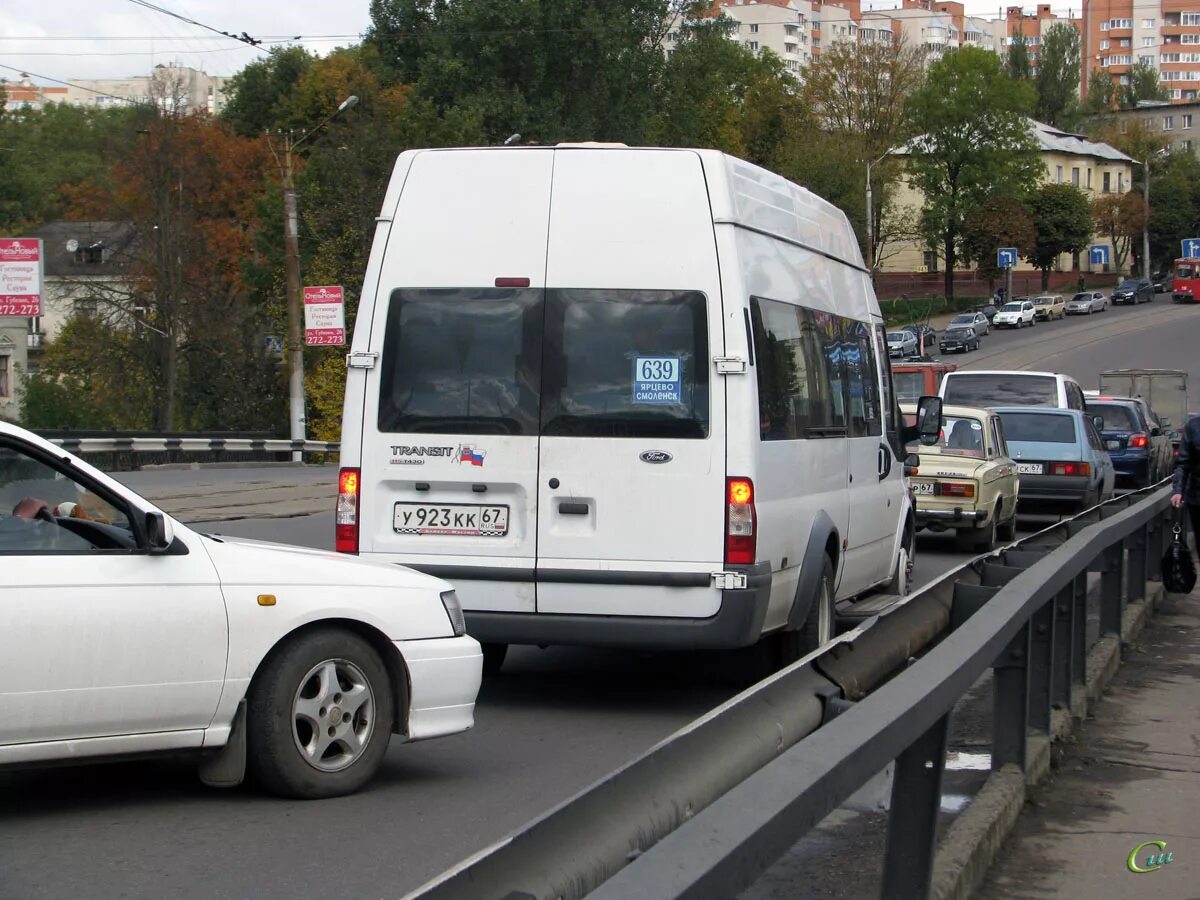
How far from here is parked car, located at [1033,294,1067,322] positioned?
92.8 m

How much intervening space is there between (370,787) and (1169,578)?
763 cm

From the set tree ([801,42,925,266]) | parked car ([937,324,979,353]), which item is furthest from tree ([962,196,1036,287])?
parked car ([937,324,979,353])

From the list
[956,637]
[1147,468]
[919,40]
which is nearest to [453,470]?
[956,637]

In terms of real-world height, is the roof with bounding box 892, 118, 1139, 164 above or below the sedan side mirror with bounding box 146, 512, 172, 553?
above

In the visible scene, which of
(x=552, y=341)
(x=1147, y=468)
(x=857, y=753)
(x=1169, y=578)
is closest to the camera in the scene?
(x=857, y=753)

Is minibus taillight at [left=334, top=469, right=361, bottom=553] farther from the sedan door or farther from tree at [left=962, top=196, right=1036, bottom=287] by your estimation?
tree at [left=962, top=196, right=1036, bottom=287]

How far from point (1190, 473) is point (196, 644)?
8.09 meters

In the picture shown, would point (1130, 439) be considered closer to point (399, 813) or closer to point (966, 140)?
point (399, 813)

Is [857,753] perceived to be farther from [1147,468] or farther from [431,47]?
[431,47]

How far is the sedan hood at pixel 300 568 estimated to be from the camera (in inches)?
236

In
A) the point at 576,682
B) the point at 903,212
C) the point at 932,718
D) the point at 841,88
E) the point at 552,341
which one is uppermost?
the point at 841,88

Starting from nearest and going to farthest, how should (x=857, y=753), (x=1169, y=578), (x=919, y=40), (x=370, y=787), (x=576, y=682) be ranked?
(x=857, y=753) → (x=370, y=787) → (x=576, y=682) → (x=1169, y=578) → (x=919, y=40)

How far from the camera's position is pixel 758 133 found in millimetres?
94188

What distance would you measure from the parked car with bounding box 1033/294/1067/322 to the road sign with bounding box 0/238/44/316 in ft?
251
